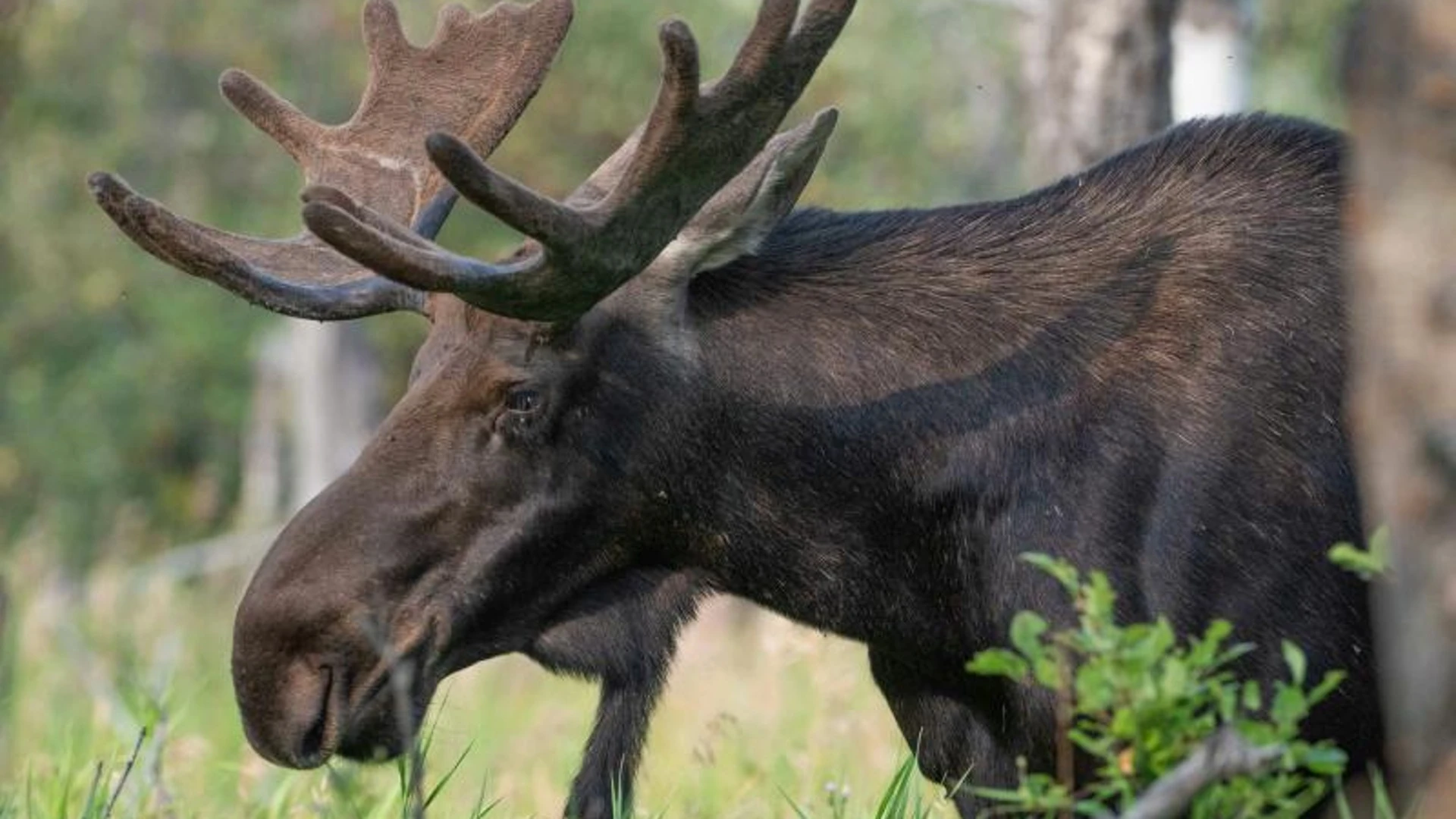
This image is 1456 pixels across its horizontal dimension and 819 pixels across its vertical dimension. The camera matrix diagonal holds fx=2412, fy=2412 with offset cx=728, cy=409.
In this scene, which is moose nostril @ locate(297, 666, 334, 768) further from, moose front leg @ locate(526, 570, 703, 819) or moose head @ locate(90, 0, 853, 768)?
moose front leg @ locate(526, 570, 703, 819)

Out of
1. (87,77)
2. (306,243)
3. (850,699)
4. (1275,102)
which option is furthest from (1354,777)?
(87,77)

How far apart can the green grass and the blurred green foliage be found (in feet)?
14.2

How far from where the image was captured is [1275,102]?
20.3 metres

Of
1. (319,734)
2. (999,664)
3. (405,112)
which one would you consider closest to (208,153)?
(405,112)

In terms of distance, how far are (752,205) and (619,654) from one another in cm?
95

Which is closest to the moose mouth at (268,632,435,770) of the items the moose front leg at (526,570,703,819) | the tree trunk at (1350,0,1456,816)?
the moose front leg at (526,570,703,819)

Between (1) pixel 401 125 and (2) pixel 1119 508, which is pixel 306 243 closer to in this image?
(1) pixel 401 125

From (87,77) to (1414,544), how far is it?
19.7 metres

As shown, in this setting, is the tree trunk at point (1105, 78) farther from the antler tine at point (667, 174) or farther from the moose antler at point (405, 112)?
the antler tine at point (667, 174)

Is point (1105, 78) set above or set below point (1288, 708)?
above

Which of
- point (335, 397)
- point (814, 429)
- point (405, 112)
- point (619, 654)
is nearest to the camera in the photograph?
point (814, 429)

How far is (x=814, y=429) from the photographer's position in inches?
185

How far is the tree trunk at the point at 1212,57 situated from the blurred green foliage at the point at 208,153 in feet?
15.0

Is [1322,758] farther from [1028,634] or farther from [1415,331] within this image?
[1415,331]
